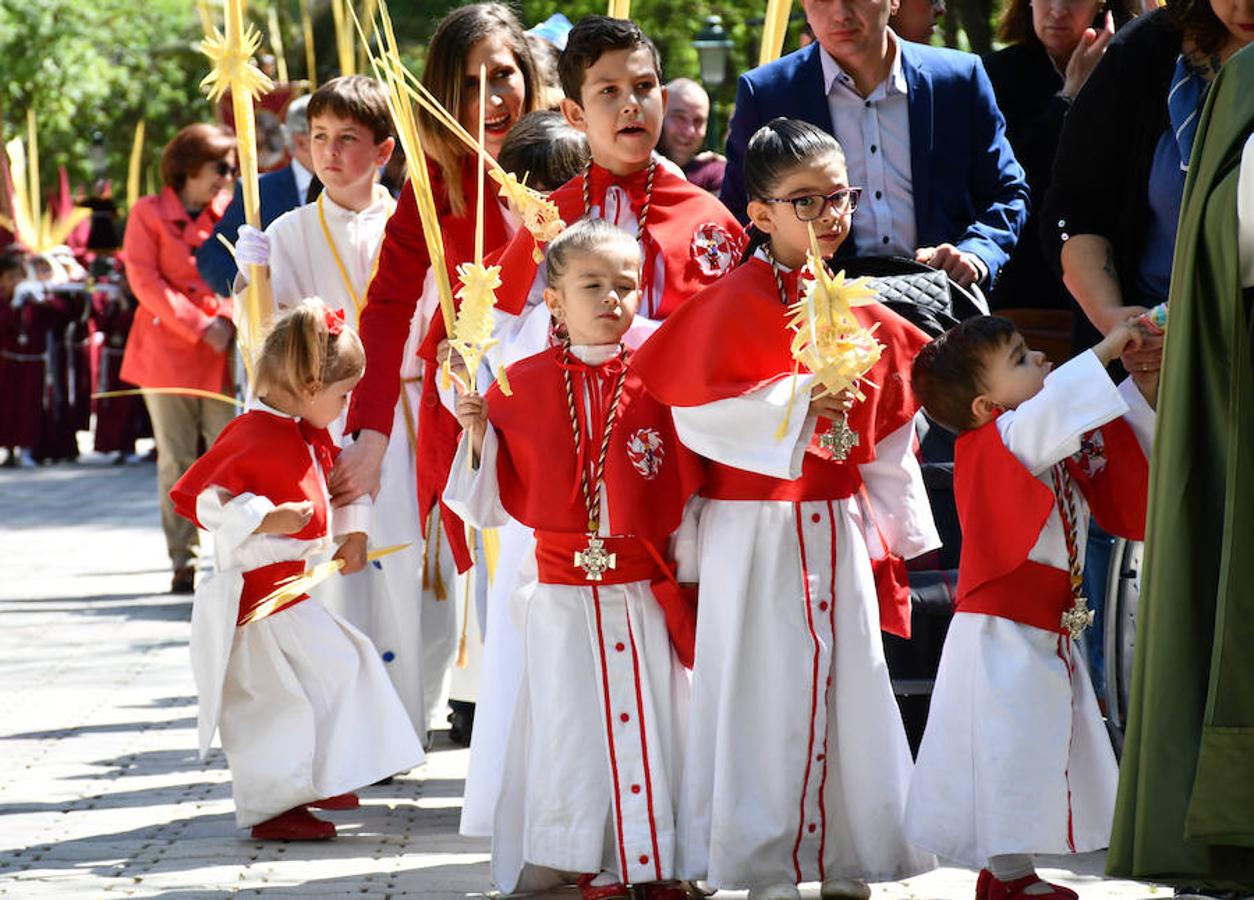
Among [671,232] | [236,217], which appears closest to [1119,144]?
[671,232]

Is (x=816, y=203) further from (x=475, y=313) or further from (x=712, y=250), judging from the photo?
(x=475, y=313)

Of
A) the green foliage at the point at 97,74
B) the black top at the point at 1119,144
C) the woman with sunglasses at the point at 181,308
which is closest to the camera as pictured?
the black top at the point at 1119,144

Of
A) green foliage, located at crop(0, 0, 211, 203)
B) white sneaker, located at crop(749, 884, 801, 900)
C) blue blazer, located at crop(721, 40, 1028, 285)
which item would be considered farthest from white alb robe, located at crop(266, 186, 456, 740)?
green foliage, located at crop(0, 0, 211, 203)

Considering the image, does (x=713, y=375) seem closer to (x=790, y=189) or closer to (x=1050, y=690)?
(x=790, y=189)

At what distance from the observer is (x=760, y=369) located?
4.68m

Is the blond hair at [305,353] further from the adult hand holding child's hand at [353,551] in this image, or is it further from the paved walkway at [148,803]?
the paved walkway at [148,803]

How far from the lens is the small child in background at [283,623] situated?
18.6 feet

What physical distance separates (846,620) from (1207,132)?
5.02ft

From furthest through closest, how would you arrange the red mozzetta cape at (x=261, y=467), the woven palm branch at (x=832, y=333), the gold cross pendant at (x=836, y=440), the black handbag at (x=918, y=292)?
the red mozzetta cape at (x=261, y=467) < the black handbag at (x=918, y=292) < the gold cross pendant at (x=836, y=440) < the woven palm branch at (x=832, y=333)

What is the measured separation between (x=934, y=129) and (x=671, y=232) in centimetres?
107

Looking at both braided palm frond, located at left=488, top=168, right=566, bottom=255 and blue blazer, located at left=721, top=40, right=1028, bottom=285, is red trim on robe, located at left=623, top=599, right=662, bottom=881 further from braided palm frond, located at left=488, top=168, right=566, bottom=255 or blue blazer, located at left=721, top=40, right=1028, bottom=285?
blue blazer, located at left=721, top=40, right=1028, bottom=285

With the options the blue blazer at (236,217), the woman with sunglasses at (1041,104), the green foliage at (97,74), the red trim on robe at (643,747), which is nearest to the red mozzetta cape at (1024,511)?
the red trim on robe at (643,747)

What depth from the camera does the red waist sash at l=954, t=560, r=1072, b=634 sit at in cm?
462

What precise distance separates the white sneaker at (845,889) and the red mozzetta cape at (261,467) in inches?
67.1
